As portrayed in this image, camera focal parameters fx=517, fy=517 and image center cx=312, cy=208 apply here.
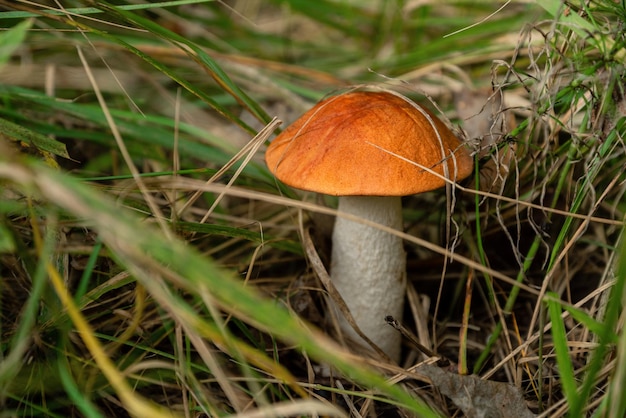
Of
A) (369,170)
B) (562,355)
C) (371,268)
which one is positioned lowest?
(371,268)

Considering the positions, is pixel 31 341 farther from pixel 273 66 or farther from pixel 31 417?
pixel 273 66

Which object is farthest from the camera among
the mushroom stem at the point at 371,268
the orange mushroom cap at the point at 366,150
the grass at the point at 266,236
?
the mushroom stem at the point at 371,268

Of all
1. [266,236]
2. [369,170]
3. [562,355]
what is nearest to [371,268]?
[266,236]

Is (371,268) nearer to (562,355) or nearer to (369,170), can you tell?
(369,170)

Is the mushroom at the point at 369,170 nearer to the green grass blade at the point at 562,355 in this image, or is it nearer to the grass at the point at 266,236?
the grass at the point at 266,236

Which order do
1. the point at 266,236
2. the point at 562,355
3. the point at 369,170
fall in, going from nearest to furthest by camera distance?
1. the point at 562,355
2. the point at 369,170
3. the point at 266,236

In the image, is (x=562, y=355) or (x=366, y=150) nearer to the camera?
(x=562, y=355)

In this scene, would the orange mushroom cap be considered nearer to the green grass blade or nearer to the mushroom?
the mushroom

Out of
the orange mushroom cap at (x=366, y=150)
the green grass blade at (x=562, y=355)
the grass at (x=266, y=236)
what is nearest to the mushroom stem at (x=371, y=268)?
the grass at (x=266, y=236)
